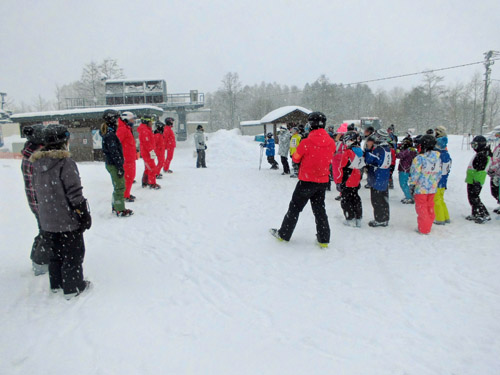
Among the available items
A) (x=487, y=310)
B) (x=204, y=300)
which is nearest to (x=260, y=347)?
(x=204, y=300)

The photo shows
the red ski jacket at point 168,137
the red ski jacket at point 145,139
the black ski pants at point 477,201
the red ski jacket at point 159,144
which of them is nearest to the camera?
the black ski pants at point 477,201

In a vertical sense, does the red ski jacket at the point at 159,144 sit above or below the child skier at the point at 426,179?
above

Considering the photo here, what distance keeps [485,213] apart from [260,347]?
6028mm

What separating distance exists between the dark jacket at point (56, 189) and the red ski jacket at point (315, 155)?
2.89 meters

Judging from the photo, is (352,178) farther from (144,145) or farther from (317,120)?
(144,145)

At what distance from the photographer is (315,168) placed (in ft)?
14.9

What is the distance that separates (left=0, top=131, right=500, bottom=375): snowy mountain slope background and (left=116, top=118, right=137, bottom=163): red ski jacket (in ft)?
4.25

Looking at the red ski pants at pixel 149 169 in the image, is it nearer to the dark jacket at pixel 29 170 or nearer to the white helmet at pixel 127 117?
the white helmet at pixel 127 117

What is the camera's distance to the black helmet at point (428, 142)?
5588 millimetres

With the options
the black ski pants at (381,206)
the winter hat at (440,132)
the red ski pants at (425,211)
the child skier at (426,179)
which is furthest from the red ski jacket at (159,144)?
the winter hat at (440,132)

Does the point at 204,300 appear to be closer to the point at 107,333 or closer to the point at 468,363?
the point at 107,333

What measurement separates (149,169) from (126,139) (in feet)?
6.55

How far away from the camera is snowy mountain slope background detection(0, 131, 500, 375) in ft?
8.20

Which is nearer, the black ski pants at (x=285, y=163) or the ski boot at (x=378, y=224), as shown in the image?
the ski boot at (x=378, y=224)
